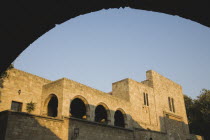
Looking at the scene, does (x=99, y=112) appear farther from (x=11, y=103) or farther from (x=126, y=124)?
(x=11, y=103)

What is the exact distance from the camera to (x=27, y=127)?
10711mm

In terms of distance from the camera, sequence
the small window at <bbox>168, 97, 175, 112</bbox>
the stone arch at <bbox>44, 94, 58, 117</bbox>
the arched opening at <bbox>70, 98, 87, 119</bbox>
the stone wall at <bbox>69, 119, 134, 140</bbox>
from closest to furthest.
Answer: the stone wall at <bbox>69, 119, 134, 140</bbox> → the stone arch at <bbox>44, 94, 58, 117</bbox> → the arched opening at <bbox>70, 98, 87, 119</bbox> → the small window at <bbox>168, 97, 175, 112</bbox>

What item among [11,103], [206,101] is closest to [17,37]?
[11,103]

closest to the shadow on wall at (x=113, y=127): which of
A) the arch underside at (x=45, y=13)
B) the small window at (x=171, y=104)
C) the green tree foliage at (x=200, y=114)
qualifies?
the small window at (x=171, y=104)

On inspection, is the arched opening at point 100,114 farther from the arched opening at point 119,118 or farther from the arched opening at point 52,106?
the arched opening at point 52,106

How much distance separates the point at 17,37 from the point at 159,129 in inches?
867

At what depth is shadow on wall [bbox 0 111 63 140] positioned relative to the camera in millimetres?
10000

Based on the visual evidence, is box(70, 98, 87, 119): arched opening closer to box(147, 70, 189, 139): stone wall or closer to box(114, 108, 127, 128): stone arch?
box(114, 108, 127, 128): stone arch

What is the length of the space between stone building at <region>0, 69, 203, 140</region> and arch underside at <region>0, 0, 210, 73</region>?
8.69 m

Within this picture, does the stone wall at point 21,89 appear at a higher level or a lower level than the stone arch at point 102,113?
higher

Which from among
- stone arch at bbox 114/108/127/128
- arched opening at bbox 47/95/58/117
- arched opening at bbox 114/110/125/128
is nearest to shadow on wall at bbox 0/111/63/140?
arched opening at bbox 47/95/58/117

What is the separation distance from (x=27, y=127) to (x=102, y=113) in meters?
9.35

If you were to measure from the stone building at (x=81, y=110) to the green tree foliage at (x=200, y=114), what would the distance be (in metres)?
8.93

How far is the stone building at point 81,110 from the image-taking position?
438 inches
